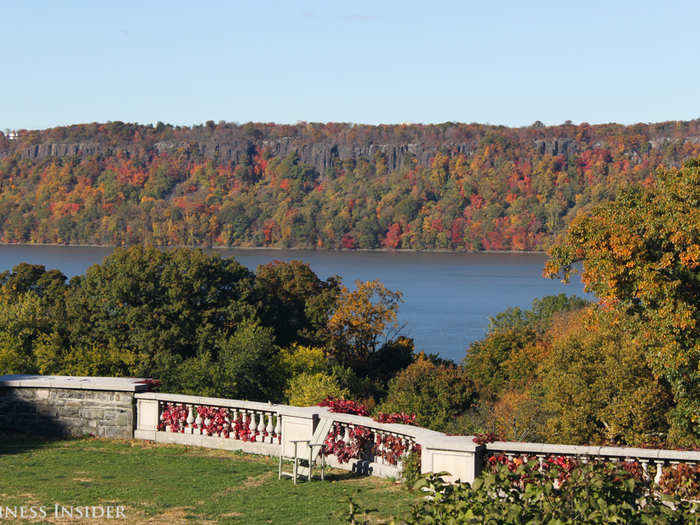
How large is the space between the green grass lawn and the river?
6763 cm

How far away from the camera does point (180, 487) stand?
11.4 m

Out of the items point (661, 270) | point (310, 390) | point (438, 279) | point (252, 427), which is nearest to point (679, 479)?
point (661, 270)

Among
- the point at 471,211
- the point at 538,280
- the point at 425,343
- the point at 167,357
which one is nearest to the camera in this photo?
the point at 167,357

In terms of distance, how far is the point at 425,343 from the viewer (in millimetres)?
86500

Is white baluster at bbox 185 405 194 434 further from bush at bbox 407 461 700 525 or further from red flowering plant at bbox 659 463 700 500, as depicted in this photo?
bush at bbox 407 461 700 525

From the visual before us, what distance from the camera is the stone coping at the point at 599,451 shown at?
33.2 ft

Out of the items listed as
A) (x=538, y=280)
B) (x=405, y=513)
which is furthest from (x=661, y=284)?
(x=538, y=280)

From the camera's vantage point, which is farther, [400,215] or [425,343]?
[400,215]

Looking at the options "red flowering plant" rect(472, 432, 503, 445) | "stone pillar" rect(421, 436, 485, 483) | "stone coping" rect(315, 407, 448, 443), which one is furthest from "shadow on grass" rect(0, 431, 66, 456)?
"red flowering plant" rect(472, 432, 503, 445)

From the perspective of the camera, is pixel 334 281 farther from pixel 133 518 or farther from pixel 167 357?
pixel 133 518

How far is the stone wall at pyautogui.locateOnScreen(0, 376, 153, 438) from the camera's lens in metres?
15.0

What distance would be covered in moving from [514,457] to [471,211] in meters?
188

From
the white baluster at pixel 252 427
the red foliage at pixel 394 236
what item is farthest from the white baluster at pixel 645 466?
the red foliage at pixel 394 236

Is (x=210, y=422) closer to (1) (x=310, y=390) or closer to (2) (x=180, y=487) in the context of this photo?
(2) (x=180, y=487)
